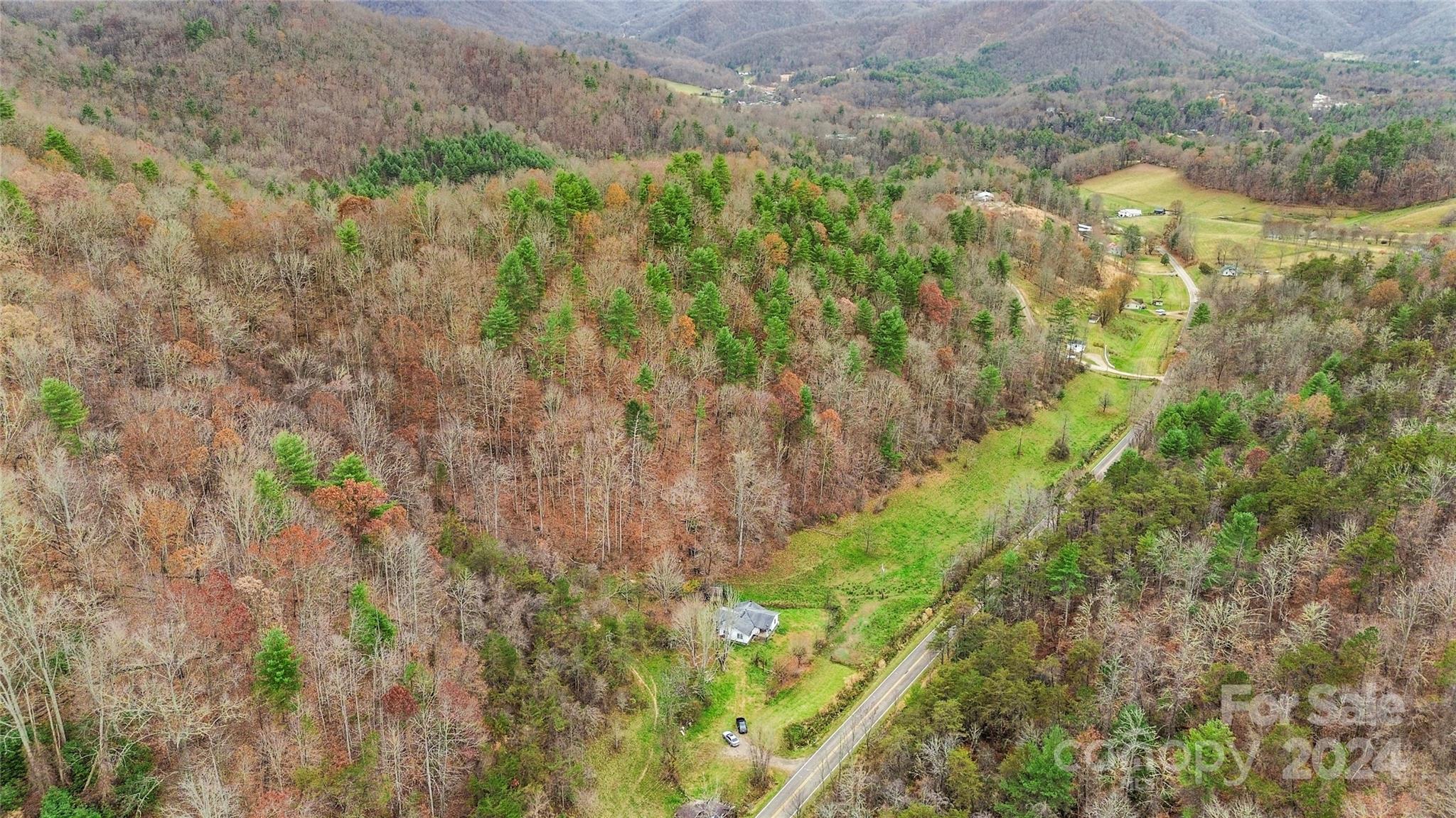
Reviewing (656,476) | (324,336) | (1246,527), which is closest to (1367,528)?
(1246,527)

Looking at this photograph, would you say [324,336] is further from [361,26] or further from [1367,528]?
[361,26]

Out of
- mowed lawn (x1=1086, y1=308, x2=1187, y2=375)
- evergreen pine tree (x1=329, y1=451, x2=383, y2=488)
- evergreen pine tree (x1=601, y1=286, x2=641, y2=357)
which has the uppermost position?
evergreen pine tree (x1=601, y1=286, x2=641, y2=357)

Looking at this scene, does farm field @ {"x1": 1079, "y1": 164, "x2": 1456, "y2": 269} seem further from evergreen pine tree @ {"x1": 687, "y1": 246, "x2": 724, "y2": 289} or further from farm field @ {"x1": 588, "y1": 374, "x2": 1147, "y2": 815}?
evergreen pine tree @ {"x1": 687, "y1": 246, "x2": 724, "y2": 289}

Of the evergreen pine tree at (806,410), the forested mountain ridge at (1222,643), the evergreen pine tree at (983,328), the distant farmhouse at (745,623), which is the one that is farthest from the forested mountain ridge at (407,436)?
the forested mountain ridge at (1222,643)

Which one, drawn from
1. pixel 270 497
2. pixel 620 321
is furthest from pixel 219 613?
pixel 620 321

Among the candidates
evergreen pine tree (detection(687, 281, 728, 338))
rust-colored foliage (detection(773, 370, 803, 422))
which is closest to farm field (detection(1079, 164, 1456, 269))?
rust-colored foliage (detection(773, 370, 803, 422))
